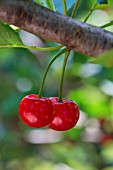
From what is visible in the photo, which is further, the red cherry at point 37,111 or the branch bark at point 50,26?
the red cherry at point 37,111

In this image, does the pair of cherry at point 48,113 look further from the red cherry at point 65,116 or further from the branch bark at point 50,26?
the branch bark at point 50,26

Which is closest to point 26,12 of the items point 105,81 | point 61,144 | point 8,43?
point 8,43

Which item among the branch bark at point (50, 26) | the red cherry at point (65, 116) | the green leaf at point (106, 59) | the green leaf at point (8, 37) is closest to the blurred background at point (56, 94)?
the red cherry at point (65, 116)

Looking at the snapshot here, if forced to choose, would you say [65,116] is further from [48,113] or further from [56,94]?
[56,94]

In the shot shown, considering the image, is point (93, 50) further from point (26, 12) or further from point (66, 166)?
point (66, 166)

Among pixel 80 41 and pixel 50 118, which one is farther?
pixel 50 118

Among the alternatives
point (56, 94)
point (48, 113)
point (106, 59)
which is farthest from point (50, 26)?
point (56, 94)
